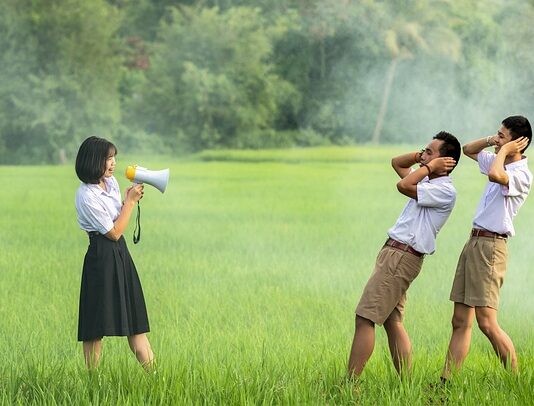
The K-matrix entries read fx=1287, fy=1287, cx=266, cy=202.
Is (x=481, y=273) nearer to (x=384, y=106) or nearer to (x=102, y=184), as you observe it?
(x=102, y=184)

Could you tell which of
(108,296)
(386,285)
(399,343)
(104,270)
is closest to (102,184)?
(104,270)

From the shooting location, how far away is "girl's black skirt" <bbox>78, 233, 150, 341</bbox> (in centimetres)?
533

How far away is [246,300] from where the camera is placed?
8266mm

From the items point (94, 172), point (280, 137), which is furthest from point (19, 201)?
point (94, 172)

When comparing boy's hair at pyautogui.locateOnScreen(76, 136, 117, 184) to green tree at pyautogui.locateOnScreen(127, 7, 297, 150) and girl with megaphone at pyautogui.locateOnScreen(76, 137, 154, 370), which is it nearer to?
girl with megaphone at pyautogui.locateOnScreen(76, 137, 154, 370)

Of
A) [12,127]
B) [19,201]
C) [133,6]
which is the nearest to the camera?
[19,201]

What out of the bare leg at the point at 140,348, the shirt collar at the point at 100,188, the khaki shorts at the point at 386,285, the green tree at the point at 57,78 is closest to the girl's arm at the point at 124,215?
the shirt collar at the point at 100,188

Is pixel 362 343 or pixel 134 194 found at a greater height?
pixel 134 194

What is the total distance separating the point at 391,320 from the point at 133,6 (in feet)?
69.5

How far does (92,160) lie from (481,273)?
5.57 feet

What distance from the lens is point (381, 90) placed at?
73.2ft

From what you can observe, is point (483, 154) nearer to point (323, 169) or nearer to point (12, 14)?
point (323, 169)

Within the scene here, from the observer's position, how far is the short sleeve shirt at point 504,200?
5.44 meters

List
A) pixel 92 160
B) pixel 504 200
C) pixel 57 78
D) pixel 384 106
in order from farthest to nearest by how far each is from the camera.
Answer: pixel 57 78 < pixel 384 106 < pixel 504 200 < pixel 92 160
